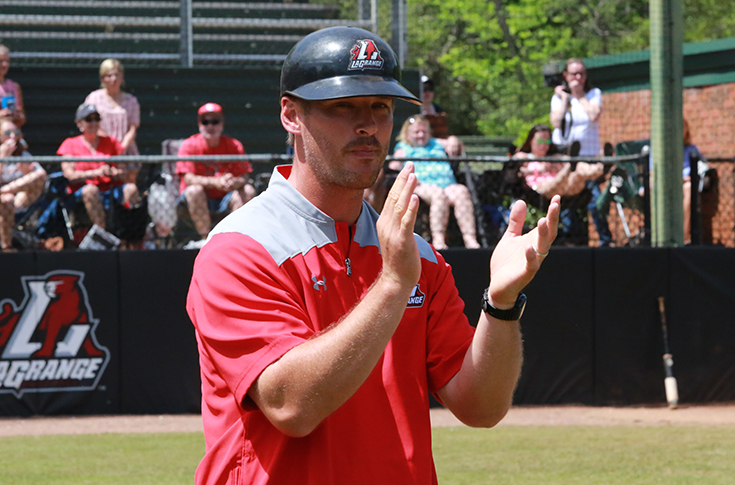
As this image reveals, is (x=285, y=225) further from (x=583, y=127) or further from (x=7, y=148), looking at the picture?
(x=583, y=127)

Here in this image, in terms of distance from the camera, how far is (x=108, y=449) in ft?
26.3

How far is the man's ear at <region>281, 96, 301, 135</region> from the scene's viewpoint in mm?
2738

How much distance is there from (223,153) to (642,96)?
984cm

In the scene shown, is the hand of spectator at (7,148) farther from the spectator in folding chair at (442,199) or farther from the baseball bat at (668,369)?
the baseball bat at (668,369)

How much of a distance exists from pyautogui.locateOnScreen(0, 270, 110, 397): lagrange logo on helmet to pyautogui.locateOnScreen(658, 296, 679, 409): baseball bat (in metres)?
5.68

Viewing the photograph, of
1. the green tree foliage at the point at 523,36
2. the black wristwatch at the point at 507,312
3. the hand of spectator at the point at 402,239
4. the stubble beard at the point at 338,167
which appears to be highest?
the green tree foliage at the point at 523,36

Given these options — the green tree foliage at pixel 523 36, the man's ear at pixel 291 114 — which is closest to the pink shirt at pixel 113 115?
the man's ear at pixel 291 114

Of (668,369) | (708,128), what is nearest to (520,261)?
(668,369)

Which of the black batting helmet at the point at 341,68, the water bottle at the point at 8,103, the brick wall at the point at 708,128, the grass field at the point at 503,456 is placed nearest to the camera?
the black batting helmet at the point at 341,68

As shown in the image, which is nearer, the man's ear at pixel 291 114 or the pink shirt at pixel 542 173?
the man's ear at pixel 291 114

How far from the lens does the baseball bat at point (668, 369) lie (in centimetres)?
999

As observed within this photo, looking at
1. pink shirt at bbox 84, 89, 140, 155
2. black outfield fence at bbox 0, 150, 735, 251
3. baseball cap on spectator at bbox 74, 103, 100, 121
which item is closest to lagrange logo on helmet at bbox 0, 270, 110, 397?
black outfield fence at bbox 0, 150, 735, 251

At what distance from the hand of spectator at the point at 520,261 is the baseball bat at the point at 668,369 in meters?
7.84

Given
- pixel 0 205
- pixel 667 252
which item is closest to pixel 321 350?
pixel 0 205
